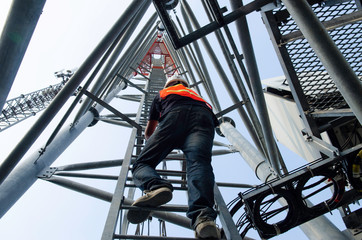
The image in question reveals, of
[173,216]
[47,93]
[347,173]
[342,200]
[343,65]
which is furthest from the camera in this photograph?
[47,93]

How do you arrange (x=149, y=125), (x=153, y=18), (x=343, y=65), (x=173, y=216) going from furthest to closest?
1. (x=153, y=18)
2. (x=173, y=216)
3. (x=149, y=125)
4. (x=343, y=65)

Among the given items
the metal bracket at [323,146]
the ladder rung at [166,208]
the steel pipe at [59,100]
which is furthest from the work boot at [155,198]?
the metal bracket at [323,146]

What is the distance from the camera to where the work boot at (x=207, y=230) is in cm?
217

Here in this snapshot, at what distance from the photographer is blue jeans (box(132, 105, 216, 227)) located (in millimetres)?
2340

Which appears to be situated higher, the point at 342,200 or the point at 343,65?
the point at 343,65

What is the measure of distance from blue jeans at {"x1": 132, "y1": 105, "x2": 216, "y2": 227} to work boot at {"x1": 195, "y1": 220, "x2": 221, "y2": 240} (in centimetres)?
4

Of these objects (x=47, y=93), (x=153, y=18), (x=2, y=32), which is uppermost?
(x=47, y=93)

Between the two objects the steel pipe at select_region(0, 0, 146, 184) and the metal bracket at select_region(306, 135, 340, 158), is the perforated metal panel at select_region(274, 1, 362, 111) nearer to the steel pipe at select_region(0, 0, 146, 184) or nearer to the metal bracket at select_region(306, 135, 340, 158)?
the metal bracket at select_region(306, 135, 340, 158)

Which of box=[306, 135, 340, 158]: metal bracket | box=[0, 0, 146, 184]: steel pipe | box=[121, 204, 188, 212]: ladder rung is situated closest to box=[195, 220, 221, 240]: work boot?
box=[121, 204, 188, 212]: ladder rung

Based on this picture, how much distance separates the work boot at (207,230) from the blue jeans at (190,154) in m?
0.04

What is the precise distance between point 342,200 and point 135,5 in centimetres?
307

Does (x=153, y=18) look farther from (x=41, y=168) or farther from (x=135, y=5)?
(x=41, y=168)

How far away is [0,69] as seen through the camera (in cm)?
167

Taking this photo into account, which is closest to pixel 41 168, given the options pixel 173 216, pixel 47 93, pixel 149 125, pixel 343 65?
pixel 149 125
